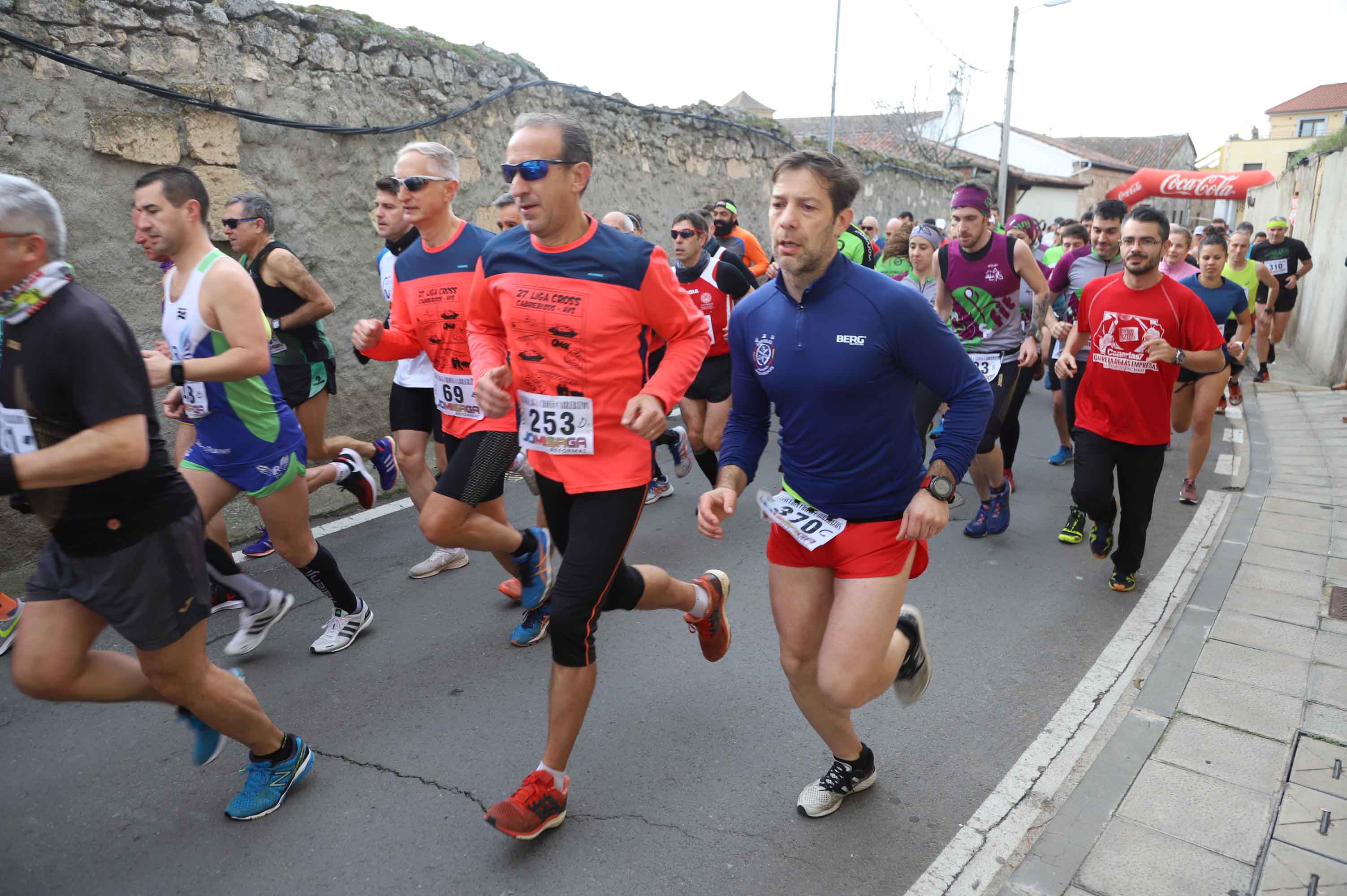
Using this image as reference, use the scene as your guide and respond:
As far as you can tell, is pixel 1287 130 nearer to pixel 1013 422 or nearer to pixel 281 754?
pixel 1013 422

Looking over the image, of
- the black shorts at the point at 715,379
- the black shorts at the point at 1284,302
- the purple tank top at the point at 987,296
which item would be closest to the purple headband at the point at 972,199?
the purple tank top at the point at 987,296

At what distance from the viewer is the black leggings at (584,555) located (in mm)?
2775

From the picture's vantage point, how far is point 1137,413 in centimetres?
452

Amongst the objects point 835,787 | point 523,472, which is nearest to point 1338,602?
point 835,787

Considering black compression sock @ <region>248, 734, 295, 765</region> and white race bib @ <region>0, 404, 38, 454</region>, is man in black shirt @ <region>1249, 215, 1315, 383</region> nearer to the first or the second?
black compression sock @ <region>248, 734, 295, 765</region>

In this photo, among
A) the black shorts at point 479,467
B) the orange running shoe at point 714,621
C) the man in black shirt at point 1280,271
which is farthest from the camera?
the man in black shirt at point 1280,271

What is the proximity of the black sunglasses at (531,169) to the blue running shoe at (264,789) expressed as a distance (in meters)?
2.04

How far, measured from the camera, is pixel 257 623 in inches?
157

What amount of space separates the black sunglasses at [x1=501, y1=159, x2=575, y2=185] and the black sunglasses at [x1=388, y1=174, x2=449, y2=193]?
52.4 inches

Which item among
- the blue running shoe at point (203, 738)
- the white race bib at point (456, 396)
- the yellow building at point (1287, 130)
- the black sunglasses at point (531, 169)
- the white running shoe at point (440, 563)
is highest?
the yellow building at point (1287, 130)

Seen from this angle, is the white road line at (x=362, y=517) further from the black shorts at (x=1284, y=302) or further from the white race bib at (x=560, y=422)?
the black shorts at (x=1284, y=302)

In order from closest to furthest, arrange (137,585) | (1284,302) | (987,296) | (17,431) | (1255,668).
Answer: (17,431) < (137,585) < (1255,668) < (987,296) < (1284,302)

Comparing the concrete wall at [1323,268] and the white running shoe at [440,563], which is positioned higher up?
the concrete wall at [1323,268]

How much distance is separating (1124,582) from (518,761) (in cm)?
340
